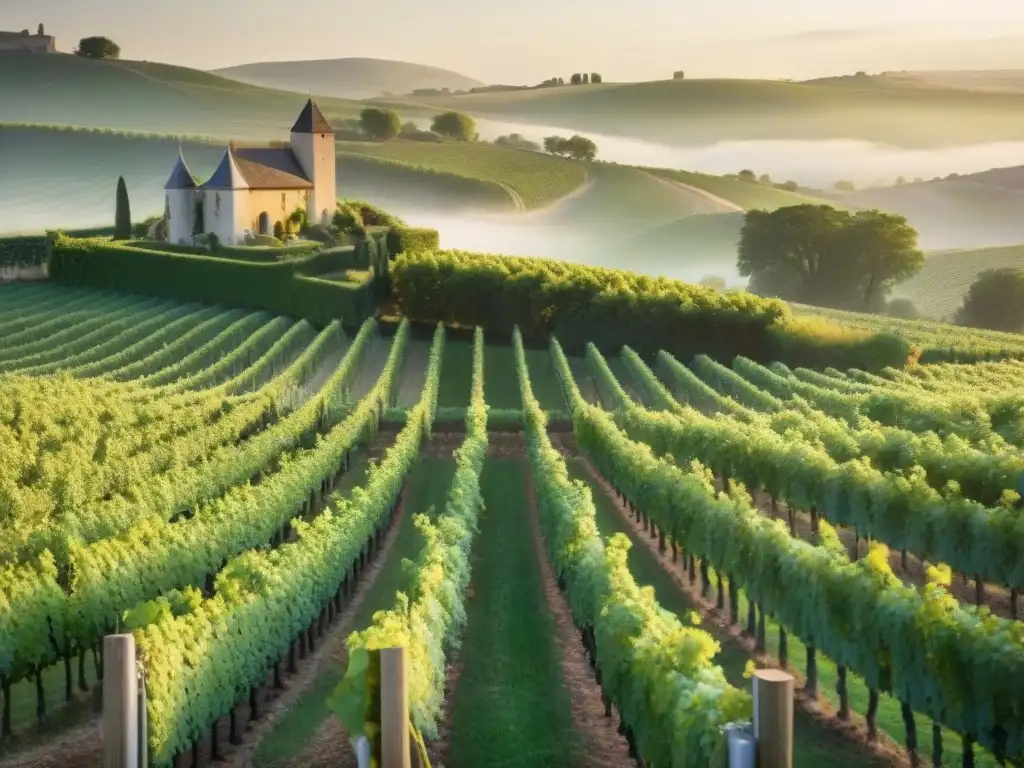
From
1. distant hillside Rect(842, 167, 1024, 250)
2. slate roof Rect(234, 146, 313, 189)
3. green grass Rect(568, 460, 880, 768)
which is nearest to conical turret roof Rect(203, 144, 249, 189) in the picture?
slate roof Rect(234, 146, 313, 189)

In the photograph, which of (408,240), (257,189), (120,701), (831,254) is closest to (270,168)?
(257,189)

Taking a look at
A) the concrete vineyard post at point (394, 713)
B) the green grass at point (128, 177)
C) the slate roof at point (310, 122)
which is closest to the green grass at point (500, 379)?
the slate roof at point (310, 122)

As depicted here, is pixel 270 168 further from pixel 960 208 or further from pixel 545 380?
pixel 960 208

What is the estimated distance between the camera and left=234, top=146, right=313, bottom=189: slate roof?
58500 millimetres

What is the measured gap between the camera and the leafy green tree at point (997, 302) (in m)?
62.3

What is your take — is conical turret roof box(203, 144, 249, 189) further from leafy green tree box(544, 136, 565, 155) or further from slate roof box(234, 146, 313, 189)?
leafy green tree box(544, 136, 565, 155)

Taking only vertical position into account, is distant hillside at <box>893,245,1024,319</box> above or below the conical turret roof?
below

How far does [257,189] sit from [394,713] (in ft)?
177

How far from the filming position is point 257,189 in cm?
5831

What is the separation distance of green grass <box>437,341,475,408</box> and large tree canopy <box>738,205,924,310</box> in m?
30.4

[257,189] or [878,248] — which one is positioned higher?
[257,189]

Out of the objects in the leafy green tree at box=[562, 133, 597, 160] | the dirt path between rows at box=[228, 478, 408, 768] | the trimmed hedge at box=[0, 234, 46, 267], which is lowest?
the dirt path between rows at box=[228, 478, 408, 768]

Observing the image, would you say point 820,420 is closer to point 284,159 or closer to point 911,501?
point 911,501

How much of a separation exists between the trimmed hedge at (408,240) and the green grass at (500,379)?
406 inches
